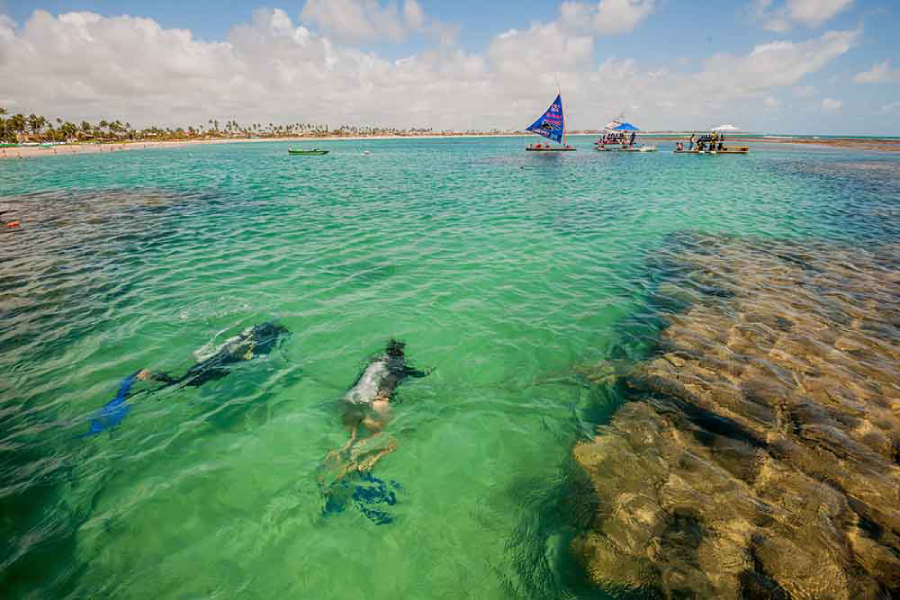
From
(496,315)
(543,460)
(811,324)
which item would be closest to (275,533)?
(543,460)

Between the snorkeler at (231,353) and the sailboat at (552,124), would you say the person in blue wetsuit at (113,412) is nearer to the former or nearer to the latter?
the snorkeler at (231,353)

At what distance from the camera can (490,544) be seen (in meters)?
4.18

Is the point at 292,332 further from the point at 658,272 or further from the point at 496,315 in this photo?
the point at 658,272

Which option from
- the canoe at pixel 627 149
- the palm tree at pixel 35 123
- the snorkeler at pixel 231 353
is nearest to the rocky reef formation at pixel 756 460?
the snorkeler at pixel 231 353

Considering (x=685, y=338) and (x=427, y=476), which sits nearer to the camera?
(x=427, y=476)

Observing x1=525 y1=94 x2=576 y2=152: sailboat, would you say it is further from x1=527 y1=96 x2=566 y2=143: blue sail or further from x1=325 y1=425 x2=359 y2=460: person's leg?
x1=325 y1=425 x2=359 y2=460: person's leg

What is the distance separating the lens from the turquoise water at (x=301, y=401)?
397 cm

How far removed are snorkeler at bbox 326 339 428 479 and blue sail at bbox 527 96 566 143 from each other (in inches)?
2682

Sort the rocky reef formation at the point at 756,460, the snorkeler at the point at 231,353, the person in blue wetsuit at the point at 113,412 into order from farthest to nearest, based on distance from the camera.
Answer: the snorkeler at the point at 231,353, the person in blue wetsuit at the point at 113,412, the rocky reef formation at the point at 756,460

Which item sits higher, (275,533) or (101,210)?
(101,210)

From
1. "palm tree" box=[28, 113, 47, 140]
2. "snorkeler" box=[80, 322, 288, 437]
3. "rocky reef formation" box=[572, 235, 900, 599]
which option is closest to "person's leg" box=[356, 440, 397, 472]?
"rocky reef formation" box=[572, 235, 900, 599]

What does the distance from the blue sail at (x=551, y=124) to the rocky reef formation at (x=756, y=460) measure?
65.0 meters

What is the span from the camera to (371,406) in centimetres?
604

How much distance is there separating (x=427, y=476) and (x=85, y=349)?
7725 millimetres
